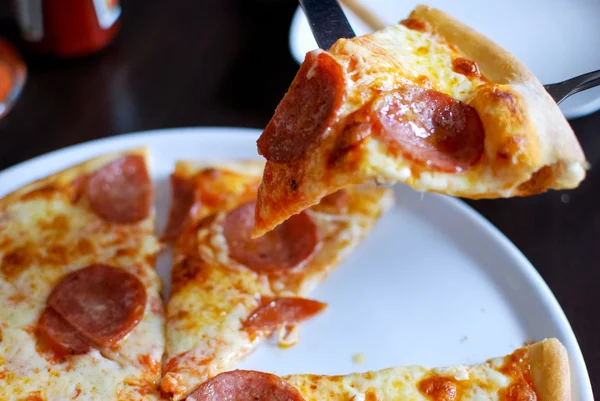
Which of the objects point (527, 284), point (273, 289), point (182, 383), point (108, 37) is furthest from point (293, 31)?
point (182, 383)

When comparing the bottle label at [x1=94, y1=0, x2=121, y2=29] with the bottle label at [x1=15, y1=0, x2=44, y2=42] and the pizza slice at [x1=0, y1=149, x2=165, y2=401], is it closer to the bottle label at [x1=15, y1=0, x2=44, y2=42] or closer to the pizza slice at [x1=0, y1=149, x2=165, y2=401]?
the bottle label at [x1=15, y1=0, x2=44, y2=42]

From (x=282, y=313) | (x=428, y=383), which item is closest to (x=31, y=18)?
(x=282, y=313)

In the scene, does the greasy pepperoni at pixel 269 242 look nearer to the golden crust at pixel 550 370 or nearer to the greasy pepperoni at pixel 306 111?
the greasy pepperoni at pixel 306 111

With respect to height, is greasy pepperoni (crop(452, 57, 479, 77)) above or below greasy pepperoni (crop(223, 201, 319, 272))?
above

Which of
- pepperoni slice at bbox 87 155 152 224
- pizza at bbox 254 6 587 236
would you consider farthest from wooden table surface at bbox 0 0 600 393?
pizza at bbox 254 6 587 236

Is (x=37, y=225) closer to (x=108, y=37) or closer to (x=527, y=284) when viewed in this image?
(x=108, y=37)

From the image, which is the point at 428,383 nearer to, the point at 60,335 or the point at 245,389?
the point at 245,389
